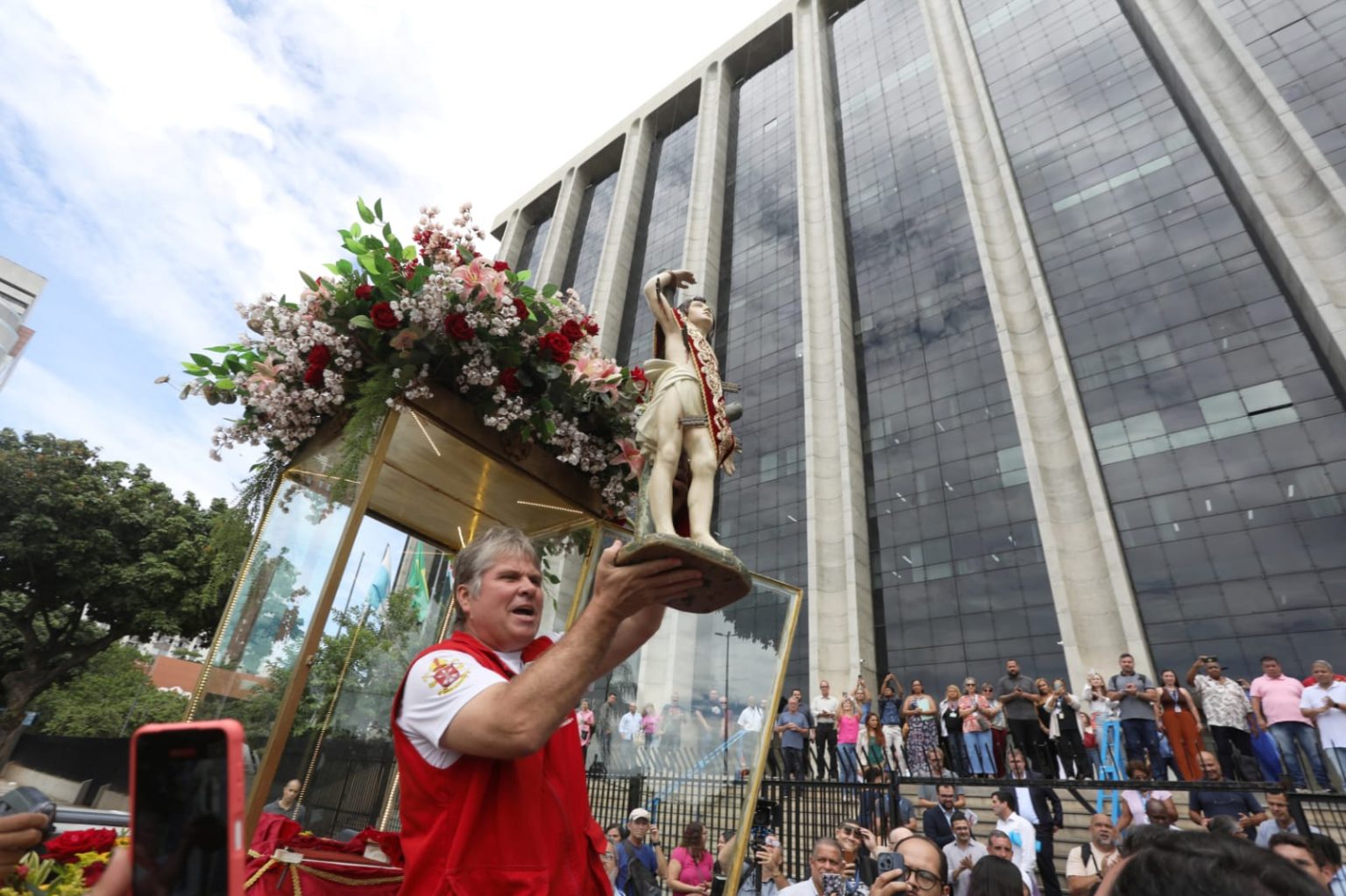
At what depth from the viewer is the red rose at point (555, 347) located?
4.35 m

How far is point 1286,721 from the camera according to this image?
370 inches

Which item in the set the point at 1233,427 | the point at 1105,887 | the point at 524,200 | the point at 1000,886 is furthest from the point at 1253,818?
the point at 524,200

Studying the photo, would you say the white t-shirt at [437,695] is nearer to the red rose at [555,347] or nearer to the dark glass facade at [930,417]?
the red rose at [555,347]

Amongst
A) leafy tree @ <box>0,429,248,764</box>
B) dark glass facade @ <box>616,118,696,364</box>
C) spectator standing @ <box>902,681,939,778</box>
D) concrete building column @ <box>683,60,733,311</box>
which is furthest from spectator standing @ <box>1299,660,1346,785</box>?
dark glass facade @ <box>616,118,696,364</box>

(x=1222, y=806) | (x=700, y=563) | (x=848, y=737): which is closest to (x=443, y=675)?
(x=700, y=563)

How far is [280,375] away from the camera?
434cm

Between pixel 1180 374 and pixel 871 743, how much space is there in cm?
1725

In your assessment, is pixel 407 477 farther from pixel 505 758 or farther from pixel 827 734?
pixel 827 734

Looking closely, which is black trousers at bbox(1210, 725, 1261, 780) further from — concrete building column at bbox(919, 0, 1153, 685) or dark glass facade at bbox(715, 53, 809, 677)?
dark glass facade at bbox(715, 53, 809, 677)

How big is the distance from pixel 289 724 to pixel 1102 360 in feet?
86.9

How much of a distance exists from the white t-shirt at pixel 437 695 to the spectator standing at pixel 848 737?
12772 mm

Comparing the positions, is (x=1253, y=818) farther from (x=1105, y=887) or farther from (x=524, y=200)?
(x=524, y=200)

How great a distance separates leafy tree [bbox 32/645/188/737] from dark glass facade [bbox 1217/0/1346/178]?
52.5 m

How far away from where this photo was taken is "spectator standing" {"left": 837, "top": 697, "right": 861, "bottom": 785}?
13008mm
